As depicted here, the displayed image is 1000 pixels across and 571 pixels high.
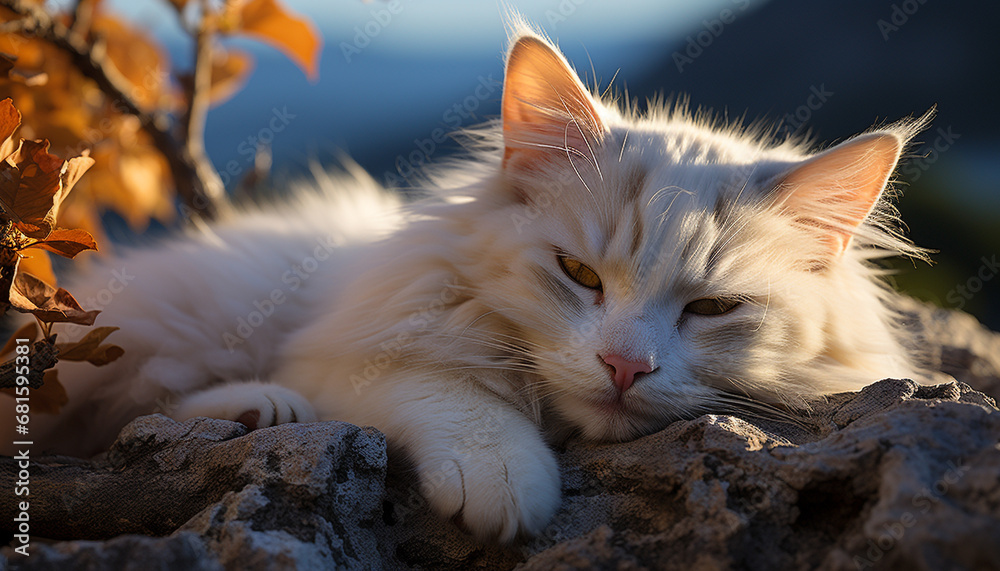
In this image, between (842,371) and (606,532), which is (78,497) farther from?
(842,371)

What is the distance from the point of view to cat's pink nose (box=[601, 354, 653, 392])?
1.03 meters

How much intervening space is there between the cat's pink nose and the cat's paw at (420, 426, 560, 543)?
179 millimetres

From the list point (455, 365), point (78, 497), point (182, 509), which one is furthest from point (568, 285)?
point (78, 497)

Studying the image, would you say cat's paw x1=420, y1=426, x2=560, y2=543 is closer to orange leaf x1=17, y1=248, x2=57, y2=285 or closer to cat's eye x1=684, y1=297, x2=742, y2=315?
cat's eye x1=684, y1=297, x2=742, y2=315

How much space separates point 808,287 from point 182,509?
3.99ft

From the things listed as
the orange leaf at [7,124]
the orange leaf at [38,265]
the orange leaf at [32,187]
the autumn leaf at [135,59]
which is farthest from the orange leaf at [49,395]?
the autumn leaf at [135,59]

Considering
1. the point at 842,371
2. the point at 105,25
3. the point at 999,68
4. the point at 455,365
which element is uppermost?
the point at 999,68

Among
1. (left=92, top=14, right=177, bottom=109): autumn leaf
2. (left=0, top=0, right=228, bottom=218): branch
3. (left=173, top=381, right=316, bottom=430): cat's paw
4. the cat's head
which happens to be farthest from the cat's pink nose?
(left=92, top=14, right=177, bottom=109): autumn leaf

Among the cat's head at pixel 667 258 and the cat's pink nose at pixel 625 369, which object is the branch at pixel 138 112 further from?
the cat's pink nose at pixel 625 369

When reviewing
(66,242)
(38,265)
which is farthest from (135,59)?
(66,242)

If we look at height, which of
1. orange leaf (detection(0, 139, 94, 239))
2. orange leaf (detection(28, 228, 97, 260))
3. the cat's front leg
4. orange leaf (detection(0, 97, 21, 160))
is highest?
orange leaf (detection(0, 97, 21, 160))

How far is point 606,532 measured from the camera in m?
0.81

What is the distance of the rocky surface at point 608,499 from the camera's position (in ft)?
2.21

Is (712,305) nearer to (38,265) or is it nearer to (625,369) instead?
(625,369)
